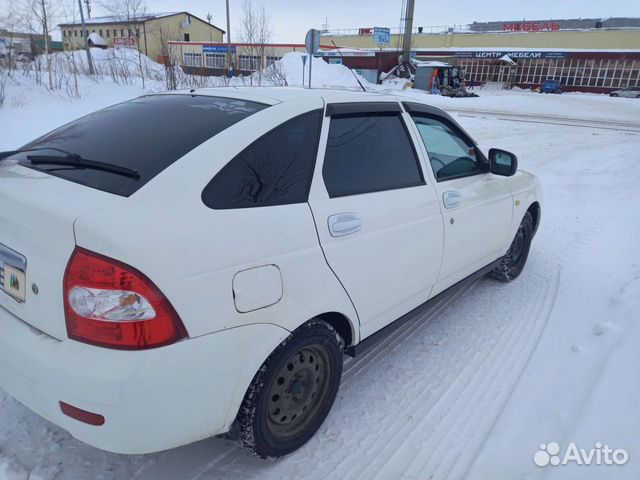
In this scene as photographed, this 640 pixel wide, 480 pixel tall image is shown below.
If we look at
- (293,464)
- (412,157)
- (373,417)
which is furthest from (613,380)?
(293,464)

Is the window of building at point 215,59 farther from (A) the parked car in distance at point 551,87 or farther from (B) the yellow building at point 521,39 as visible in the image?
(A) the parked car in distance at point 551,87

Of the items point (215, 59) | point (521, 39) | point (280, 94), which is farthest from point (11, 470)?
point (521, 39)

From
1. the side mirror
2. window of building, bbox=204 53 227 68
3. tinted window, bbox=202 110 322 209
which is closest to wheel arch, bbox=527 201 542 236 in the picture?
the side mirror

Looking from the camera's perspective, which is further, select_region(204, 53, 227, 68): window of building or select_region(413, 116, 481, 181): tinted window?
select_region(204, 53, 227, 68): window of building

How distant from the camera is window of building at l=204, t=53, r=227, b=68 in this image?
2110 inches

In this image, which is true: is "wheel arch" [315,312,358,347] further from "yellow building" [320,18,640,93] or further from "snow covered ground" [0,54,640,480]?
"yellow building" [320,18,640,93]

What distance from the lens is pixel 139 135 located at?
2.33 meters

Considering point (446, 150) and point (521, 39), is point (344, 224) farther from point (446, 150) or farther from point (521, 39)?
point (521, 39)

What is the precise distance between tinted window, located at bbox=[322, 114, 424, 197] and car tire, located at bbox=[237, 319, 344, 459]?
29.8 inches

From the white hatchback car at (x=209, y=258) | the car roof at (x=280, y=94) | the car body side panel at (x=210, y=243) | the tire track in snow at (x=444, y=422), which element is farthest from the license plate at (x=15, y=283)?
the tire track in snow at (x=444, y=422)

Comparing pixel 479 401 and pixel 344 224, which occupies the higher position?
pixel 344 224

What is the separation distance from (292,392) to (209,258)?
0.93m

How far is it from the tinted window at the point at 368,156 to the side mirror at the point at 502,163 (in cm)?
103

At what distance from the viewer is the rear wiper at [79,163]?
6.53 feet
